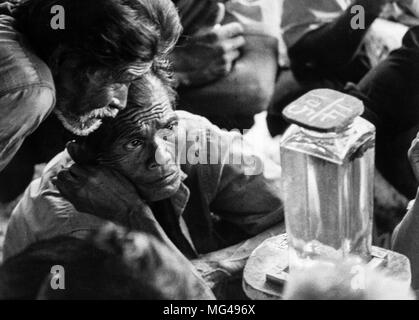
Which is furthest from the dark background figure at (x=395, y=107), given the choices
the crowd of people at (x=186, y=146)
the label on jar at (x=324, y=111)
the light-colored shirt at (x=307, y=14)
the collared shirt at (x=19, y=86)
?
the collared shirt at (x=19, y=86)

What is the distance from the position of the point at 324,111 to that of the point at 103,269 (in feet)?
1.60

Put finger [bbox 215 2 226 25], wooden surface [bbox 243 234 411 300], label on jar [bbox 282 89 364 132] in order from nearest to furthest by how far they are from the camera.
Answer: label on jar [bbox 282 89 364 132] < wooden surface [bbox 243 234 411 300] < finger [bbox 215 2 226 25]

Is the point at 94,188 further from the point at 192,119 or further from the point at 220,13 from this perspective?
the point at 220,13

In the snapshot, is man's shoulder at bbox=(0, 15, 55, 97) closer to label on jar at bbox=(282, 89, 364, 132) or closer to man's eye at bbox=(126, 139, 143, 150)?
man's eye at bbox=(126, 139, 143, 150)

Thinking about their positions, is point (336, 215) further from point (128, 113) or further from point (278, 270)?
point (128, 113)

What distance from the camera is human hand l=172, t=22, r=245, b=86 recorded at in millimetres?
1406

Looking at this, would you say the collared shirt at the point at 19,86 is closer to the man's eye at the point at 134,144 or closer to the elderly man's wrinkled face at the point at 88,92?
the elderly man's wrinkled face at the point at 88,92

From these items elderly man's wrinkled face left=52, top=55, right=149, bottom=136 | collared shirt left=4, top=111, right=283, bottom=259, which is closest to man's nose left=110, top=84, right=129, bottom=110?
elderly man's wrinkled face left=52, top=55, right=149, bottom=136

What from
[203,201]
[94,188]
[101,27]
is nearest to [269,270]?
[203,201]

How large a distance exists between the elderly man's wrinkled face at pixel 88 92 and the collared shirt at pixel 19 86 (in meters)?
0.03

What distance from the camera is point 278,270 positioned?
132cm

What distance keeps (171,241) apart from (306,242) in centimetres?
27

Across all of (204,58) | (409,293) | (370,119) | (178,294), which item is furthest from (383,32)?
(178,294)

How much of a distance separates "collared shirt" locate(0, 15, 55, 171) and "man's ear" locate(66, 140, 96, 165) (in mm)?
91
